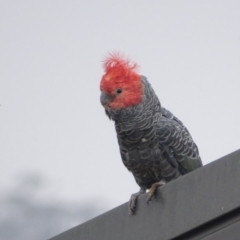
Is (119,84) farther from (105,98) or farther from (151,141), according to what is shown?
(151,141)

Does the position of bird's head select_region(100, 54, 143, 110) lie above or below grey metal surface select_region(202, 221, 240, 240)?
above

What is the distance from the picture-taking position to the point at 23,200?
10.1m

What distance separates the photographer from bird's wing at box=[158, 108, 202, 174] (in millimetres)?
4781

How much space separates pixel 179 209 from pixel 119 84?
4.61 ft

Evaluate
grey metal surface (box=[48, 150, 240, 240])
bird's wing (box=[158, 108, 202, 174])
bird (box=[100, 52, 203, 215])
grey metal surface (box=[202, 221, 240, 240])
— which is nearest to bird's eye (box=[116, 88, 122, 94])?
bird (box=[100, 52, 203, 215])

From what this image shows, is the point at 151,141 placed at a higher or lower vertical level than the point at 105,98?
lower

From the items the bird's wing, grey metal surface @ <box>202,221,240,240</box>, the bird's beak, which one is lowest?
grey metal surface @ <box>202,221,240,240</box>

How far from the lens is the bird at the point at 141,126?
4.68 meters

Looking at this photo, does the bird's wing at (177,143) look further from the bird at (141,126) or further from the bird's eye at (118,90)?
the bird's eye at (118,90)

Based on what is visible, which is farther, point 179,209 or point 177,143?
point 177,143

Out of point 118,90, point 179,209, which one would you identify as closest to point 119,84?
point 118,90

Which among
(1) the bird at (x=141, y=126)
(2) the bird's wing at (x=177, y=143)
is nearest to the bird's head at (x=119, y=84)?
(1) the bird at (x=141, y=126)

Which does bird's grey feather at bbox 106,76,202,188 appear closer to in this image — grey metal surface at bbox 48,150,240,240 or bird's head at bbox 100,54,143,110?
bird's head at bbox 100,54,143,110

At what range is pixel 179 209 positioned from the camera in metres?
3.42
